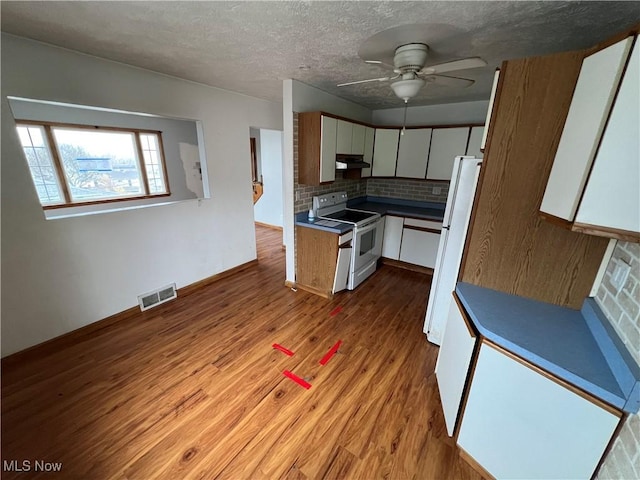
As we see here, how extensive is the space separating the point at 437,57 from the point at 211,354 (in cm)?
315

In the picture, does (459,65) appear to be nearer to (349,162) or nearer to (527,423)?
(349,162)

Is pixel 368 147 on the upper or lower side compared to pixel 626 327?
upper

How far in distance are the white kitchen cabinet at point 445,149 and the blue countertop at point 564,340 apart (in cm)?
262

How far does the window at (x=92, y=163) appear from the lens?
12.0 feet

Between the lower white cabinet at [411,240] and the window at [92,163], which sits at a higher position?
the window at [92,163]

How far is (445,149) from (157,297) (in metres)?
4.27

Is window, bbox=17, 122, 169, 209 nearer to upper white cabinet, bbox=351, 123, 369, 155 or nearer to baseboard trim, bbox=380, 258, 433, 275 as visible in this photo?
upper white cabinet, bbox=351, 123, 369, 155

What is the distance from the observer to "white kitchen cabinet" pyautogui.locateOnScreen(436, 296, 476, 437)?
54.4 inches

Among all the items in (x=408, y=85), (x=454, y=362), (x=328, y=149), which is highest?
(x=408, y=85)

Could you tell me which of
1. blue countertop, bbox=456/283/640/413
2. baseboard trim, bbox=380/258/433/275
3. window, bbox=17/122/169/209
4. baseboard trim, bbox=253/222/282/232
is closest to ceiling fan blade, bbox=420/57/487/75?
blue countertop, bbox=456/283/640/413

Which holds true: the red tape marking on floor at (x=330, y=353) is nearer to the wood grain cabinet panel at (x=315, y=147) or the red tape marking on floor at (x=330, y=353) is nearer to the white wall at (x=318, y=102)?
the wood grain cabinet panel at (x=315, y=147)

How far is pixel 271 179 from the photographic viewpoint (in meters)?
5.50

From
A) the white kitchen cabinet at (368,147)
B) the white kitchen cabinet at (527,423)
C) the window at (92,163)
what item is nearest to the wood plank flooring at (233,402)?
the white kitchen cabinet at (527,423)

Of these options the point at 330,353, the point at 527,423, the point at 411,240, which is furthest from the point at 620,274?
the point at 411,240
